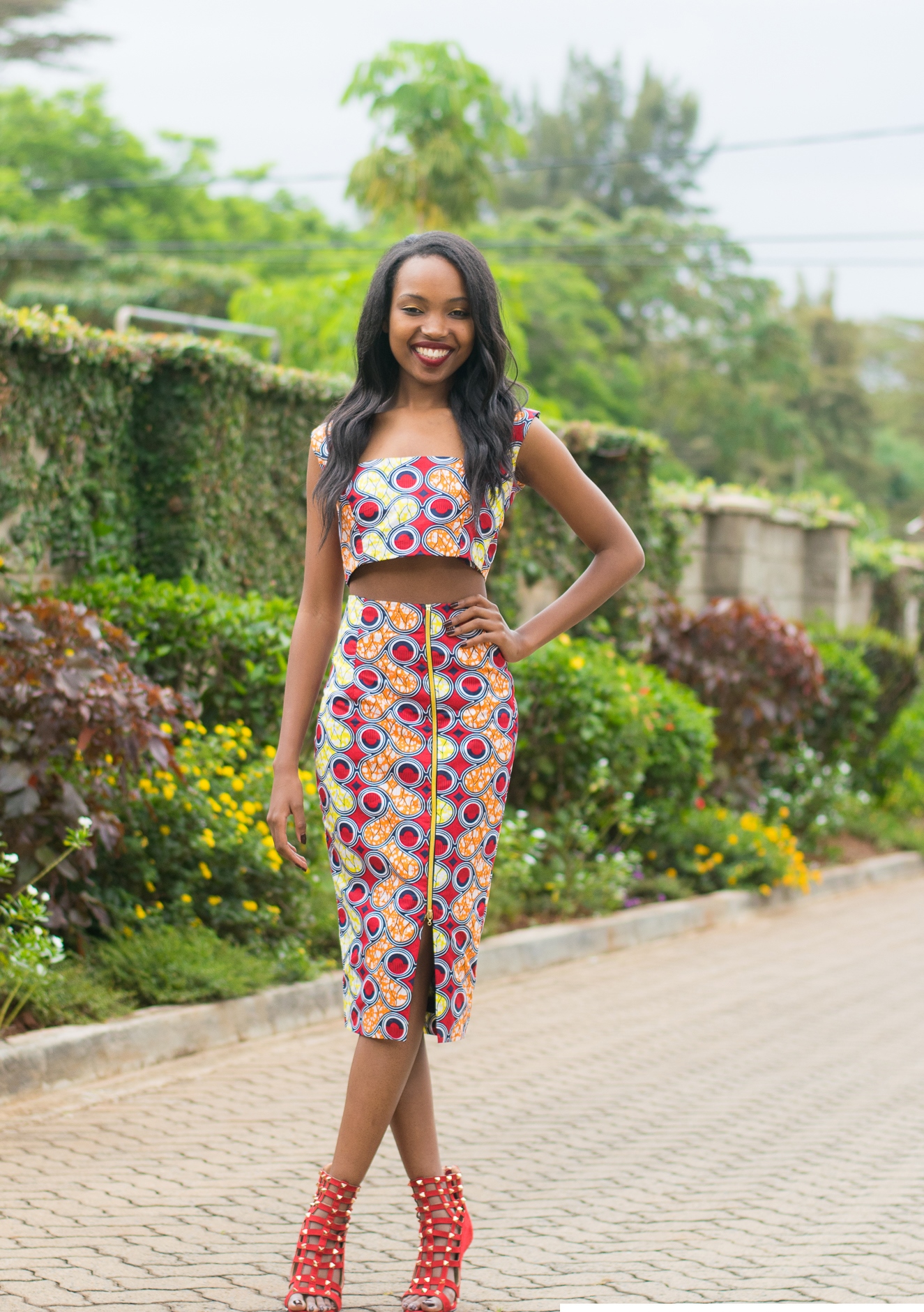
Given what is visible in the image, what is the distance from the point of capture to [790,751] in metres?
11.7

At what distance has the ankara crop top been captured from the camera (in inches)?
116

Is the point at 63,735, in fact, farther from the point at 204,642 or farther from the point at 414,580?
the point at 414,580

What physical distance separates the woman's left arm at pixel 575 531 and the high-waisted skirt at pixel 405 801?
0.21 m

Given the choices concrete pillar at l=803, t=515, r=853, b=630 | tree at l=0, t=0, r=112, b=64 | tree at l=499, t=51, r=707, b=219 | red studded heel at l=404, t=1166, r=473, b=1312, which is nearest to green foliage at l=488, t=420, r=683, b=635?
concrete pillar at l=803, t=515, r=853, b=630

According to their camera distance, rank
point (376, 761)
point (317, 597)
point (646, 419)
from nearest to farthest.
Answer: point (376, 761) → point (317, 597) → point (646, 419)

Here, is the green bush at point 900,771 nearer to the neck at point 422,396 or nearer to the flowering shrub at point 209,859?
the flowering shrub at point 209,859

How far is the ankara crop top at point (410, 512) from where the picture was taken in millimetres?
2938

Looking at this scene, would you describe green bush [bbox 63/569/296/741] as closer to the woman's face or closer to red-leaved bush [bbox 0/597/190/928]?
red-leaved bush [bbox 0/597/190/928]

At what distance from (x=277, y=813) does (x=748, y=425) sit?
1702 inches

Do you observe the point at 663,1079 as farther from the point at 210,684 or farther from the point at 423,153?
the point at 423,153

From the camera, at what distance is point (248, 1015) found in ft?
18.4

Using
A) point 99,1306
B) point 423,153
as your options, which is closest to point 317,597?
point 99,1306

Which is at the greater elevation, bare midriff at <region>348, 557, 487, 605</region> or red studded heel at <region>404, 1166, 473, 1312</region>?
bare midriff at <region>348, 557, 487, 605</region>

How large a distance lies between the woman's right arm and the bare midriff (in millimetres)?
151
